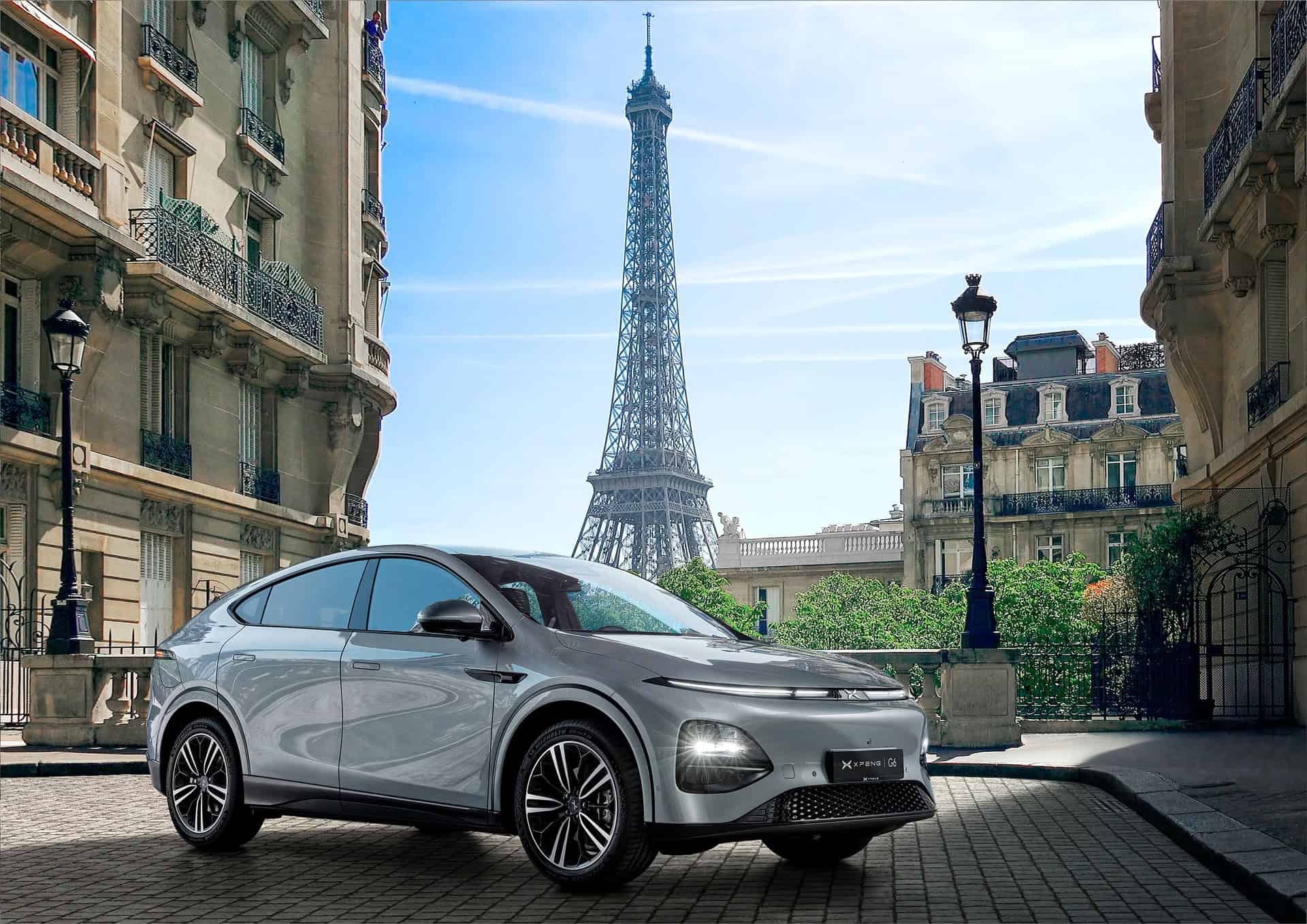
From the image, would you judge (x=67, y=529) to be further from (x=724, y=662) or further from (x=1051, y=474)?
(x=1051, y=474)

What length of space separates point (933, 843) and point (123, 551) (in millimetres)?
17195

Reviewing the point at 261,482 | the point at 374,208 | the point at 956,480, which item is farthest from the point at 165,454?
the point at 956,480

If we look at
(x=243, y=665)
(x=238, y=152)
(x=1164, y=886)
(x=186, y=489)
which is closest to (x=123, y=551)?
(x=186, y=489)

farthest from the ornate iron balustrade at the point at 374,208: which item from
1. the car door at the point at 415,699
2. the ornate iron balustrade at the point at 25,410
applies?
the car door at the point at 415,699

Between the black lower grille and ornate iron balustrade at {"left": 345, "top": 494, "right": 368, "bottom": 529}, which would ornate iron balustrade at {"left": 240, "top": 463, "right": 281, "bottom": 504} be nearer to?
ornate iron balustrade at {"left": 345, "top": 494, "right": 368, "bottom": 529}

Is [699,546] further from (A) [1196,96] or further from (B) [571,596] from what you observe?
(B) [571,596]

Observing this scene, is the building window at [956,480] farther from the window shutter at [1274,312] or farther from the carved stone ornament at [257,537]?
the window shutter at [1274,312]

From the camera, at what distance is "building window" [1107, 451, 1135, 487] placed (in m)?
65.7

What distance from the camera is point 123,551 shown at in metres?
23.0

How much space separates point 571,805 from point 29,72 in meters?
18.0

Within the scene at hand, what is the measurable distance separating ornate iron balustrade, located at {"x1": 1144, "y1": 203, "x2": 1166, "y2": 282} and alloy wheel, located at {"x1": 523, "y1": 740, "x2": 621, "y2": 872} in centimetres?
1868

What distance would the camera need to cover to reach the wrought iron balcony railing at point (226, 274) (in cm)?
2397

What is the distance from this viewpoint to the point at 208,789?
8336 millimetres

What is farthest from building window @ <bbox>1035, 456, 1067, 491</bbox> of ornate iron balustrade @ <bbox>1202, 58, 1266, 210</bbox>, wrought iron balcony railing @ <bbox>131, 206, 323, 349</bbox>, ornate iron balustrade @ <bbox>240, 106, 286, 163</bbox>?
ornate iron balustrade @ <bbox>1202, 58, 1266, 210</bbox>
